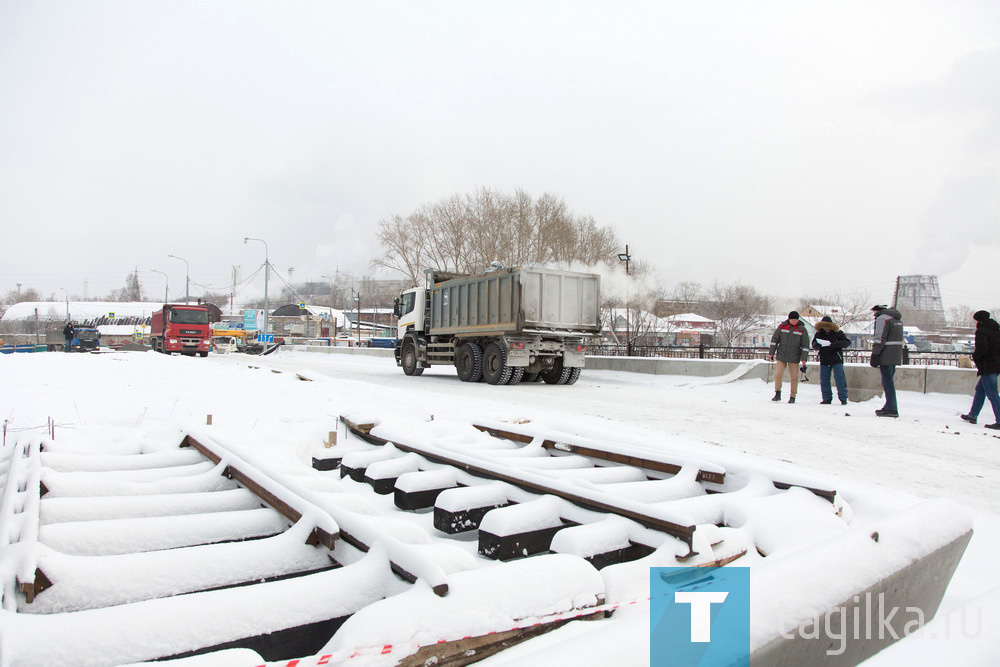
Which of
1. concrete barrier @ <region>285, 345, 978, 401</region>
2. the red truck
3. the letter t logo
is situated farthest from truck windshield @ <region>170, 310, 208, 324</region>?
the letter t logo

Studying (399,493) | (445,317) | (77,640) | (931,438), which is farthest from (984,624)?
(445,317)

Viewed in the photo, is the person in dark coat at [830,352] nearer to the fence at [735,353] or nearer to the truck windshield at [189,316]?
the fence at [735,353]

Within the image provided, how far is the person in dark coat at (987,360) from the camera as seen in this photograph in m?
8.29

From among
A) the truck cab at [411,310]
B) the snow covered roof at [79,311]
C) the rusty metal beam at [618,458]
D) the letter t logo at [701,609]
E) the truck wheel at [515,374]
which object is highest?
the snow covered roof at [79,311]

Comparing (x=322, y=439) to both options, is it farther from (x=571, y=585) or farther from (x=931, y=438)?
(x=931, y=438)

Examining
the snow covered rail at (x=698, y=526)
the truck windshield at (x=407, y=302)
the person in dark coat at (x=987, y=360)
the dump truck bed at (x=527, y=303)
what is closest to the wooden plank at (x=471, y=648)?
the snow covered rail at (x=698, y=526)

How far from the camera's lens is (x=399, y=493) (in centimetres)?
344

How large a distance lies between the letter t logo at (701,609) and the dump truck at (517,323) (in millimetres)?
12613

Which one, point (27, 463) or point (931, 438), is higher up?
point (27, 463)

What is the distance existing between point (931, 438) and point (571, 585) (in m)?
7.60

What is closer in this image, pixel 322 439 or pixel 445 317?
pixel 322 439

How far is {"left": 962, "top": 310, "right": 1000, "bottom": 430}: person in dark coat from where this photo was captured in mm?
8289

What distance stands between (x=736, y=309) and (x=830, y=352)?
31.0m

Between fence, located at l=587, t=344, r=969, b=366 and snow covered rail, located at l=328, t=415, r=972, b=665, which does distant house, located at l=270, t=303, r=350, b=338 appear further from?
snow covered rail, located at l=328, t=415, r=972, b=665
